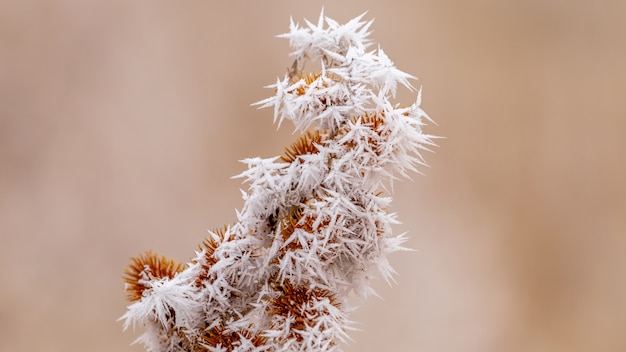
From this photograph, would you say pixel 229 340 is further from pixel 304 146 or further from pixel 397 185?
pixel 397 185

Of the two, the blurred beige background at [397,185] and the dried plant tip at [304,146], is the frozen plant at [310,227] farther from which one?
the blurred beige background at [397,185]

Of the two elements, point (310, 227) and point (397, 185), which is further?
point (397, 185)

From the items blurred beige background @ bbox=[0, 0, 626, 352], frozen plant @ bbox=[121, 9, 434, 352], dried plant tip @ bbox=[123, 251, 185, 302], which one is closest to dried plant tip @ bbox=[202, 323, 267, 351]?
frozen plant @ bbox=[121, 9, 434, 352]

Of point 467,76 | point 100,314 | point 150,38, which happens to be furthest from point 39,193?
point 467,76

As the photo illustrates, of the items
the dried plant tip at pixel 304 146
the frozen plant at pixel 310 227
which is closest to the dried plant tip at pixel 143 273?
the frozen plant at pixel 310 227

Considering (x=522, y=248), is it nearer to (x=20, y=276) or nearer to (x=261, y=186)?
(x=20, y=276)

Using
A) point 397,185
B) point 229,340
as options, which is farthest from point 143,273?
point 397,185

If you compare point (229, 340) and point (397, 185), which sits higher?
point (397, 185)
